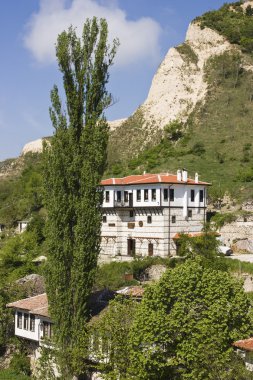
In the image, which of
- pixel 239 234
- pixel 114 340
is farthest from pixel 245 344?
pixel 239 234

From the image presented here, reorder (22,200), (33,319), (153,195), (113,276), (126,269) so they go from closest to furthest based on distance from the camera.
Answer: (33,319), (113,276), (126,269), (153,195), (22,200)

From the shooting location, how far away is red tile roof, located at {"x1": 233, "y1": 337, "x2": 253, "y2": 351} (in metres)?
19.8

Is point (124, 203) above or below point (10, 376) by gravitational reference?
above

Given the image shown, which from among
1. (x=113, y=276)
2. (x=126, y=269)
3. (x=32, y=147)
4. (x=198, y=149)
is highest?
(x=32, y=147)

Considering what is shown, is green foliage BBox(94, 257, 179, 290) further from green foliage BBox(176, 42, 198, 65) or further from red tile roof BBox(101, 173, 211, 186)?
green foliage BBox(176, 42, 198, 65)

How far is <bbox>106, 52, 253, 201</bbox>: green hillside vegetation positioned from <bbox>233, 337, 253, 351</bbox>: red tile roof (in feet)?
127

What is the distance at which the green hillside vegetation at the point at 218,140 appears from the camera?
213ft

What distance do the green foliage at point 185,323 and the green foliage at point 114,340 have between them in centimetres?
99

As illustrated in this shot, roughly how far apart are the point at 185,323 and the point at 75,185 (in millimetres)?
10433

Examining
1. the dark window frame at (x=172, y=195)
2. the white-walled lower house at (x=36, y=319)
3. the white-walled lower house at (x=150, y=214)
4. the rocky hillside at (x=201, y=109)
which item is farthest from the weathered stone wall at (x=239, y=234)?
the white-walled lower house at (x=36, y=319)

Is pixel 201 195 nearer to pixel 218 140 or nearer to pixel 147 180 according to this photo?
pixel 147 180

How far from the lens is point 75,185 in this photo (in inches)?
1145

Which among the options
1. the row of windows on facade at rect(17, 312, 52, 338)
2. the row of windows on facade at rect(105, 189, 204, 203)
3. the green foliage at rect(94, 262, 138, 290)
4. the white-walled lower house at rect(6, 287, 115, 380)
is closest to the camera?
the white-walled lower house at rect(6, 287, 115, 380)

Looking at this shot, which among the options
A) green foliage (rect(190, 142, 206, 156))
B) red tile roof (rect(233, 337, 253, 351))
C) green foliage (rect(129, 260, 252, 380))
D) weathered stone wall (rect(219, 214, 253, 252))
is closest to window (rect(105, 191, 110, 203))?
weathered stone wall (rect(219, 214, 253, 252))
